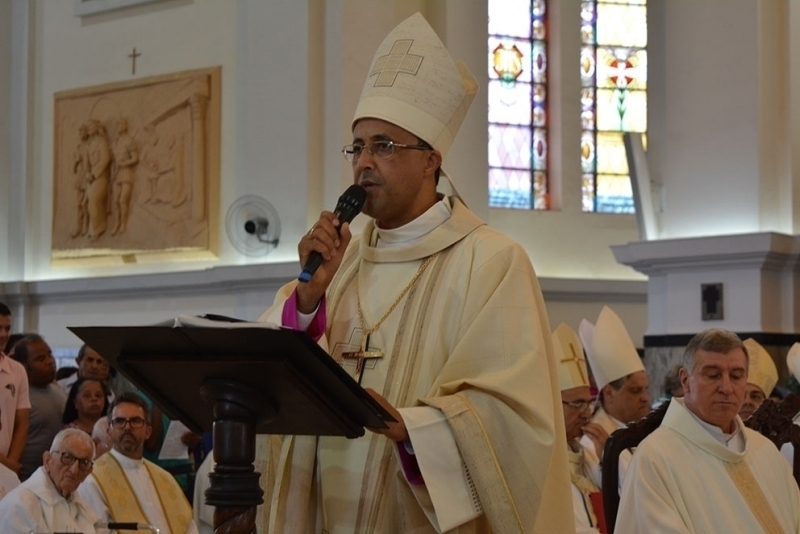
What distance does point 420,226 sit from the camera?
3.77 metres

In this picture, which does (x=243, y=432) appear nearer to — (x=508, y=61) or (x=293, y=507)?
(x=293, y=507)

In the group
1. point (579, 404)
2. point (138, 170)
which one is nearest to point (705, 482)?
point (579, 404)

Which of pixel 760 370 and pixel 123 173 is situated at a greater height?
pixel 123 173

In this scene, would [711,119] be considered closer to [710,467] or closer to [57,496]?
[710,467]

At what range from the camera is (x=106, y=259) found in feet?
46.4

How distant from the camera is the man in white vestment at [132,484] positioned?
23.9 feet

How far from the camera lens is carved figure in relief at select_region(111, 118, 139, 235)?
13945 mm

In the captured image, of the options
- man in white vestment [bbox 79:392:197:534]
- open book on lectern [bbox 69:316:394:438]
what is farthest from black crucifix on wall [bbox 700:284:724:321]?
open book on lectern [bbox 69:316:394:438]

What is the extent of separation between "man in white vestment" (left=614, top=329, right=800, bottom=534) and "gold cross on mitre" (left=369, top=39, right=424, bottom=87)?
6.74 ft

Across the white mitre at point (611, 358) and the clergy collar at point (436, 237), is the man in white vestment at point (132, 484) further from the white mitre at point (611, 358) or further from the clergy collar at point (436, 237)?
the clergy collar at point (436, 237)

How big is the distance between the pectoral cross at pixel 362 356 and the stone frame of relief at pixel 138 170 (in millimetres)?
9649

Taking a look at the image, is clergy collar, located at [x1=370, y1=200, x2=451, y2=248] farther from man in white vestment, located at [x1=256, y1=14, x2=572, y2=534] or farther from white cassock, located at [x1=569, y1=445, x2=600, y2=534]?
white cassock, located at [x1=569, y1=445, x2=600, y2=534]

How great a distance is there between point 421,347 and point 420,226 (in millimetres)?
355

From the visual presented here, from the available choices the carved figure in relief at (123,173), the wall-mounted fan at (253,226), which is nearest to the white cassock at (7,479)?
the wall-mounted fan at (253,226)
